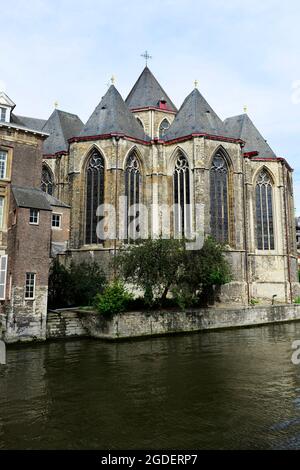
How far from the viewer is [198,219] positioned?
27766mm

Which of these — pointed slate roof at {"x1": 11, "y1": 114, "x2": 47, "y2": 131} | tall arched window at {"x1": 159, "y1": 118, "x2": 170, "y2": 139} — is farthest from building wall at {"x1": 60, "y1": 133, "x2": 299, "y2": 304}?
pointed slate roof at {"x1": 11, "y1": 114, "x2": 47, "y2": 131}

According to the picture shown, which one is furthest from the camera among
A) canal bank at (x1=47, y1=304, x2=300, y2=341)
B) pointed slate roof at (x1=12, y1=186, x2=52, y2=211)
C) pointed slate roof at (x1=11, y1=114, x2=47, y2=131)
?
pointed slate roof at (x1=11, y1=114, x2=47, y2=131)

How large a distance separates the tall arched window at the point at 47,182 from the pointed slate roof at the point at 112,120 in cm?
478

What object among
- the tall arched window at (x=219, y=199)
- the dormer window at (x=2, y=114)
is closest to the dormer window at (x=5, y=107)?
the dormer window at (x=2, y=114)

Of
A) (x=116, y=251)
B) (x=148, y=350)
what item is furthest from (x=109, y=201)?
(x=148, y=350)

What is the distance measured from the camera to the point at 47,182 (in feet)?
105

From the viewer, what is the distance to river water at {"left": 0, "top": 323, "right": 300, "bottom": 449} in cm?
664

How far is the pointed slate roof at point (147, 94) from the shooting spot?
39.4 m

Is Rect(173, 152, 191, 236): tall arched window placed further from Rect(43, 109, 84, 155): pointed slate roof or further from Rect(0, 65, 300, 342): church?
Rect(43, 109, 84, 155): pointed slate roof

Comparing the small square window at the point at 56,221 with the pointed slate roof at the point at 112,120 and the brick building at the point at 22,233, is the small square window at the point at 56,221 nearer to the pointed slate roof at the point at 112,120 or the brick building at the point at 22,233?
the pointed slate roof at the point at 112,120

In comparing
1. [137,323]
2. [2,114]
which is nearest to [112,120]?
[2,114]

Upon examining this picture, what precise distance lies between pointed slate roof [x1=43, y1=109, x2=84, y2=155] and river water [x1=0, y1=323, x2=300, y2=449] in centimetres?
2090

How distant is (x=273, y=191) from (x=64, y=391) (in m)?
27.6
